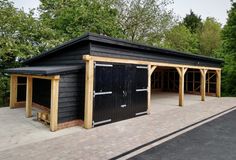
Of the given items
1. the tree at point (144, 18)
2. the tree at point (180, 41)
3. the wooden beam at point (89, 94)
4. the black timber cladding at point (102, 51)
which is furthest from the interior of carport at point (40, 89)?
the tree at point (180, 41)

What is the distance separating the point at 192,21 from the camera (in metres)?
38.7

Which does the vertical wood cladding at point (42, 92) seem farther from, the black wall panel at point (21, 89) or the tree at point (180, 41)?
the tree at point (180, 41)

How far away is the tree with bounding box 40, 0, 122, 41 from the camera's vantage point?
17859 millimetres

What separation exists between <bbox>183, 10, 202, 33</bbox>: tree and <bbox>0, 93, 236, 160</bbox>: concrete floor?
33.6 m

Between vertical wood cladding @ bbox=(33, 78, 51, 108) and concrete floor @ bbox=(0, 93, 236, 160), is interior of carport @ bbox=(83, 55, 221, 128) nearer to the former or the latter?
concrete floor @ bbox=(0, 93, 236, 160)

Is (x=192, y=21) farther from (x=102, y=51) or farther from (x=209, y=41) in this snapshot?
(x=102, y=51)

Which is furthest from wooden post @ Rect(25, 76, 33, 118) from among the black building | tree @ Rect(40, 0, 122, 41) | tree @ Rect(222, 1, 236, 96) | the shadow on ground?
tree @ Rect(222, 1, 236, 96)

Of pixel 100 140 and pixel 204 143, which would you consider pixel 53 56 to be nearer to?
pixel 100 140

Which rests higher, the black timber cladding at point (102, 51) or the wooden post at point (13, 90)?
the black timber cladding at point (102, 51)

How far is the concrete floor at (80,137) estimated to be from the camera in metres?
4.76

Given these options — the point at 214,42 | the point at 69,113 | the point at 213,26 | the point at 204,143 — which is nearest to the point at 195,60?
the point at 204,143

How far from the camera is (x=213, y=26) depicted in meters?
35.8

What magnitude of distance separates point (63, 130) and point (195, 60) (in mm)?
9815

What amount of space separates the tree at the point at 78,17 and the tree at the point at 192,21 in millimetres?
22312
